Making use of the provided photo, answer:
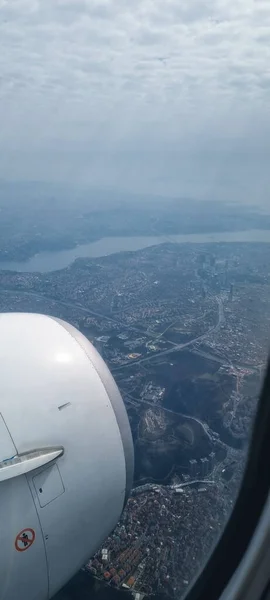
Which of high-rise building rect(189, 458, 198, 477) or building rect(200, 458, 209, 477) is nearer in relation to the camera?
building rect(200, 458, 209, 477)

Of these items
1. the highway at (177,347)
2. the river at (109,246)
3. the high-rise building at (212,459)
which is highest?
the river at (109,246)

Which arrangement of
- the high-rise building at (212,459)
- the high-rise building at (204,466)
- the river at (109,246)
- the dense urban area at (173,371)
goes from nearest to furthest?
the dense urban area at (173,371) → the high-rise building at (212,459) → the high-rise building at (204,466) → the river at (109,246)

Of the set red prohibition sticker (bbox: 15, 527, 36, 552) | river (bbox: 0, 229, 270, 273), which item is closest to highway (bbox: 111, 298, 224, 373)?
red prohibition sticker (bbox: 15, 527, 36, 552)

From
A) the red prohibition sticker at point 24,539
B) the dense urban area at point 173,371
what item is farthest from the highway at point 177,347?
the red prohibition sticker at point 24,539

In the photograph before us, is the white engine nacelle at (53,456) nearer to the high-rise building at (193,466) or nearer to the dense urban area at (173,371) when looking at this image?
the dense urban area at (173,371)

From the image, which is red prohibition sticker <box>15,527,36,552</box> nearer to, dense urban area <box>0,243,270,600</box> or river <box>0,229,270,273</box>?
dense urban area <box>0,243,270,600</box>

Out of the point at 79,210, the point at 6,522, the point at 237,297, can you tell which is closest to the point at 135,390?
the point at 237,297

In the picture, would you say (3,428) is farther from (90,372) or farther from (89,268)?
(89,268)
